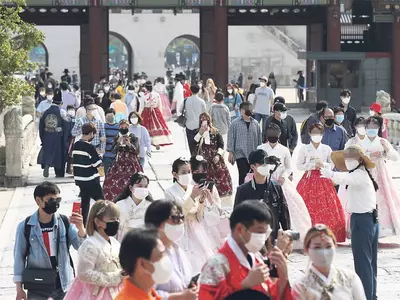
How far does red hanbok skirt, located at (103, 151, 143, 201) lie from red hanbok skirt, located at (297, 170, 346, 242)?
7.80 feet

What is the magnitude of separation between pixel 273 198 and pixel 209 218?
2.12 ft

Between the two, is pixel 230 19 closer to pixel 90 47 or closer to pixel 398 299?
pixel 90 47

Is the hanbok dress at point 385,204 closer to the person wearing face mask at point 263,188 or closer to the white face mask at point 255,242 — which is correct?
the person wearing face mask at point 263,188

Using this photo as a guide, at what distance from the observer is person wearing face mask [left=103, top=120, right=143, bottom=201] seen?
14570 millimetres

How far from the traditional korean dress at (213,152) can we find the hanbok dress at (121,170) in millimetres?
1331

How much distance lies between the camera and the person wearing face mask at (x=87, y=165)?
45.3ft

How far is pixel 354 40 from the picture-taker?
37.8 m

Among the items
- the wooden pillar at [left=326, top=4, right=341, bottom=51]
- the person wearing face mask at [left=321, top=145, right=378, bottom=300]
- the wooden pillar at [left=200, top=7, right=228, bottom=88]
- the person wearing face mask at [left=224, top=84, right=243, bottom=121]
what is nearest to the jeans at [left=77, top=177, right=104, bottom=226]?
the person wearing face mask at [left=321, top=145, right=378, bottom=300]

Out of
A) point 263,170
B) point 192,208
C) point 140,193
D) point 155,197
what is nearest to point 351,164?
point 263,170

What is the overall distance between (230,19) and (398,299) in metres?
27.3

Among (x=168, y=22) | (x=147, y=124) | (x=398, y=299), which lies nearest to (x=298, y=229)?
(x=398, y=299)

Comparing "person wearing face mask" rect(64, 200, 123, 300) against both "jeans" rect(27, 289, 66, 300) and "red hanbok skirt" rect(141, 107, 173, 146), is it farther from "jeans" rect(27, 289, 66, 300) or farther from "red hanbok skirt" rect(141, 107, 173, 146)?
"red hanbok skirt" rect(141, 107, 173, 146)

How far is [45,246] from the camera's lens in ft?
27.3

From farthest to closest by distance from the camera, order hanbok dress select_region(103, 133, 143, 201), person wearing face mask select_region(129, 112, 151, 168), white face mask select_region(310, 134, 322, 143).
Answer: person wearing face mask select_region(129, 112, 151, 168) < hanbok dress select_region(103, 133, 143, 201) < white face mask select_region(310, 134, 322, 143)
